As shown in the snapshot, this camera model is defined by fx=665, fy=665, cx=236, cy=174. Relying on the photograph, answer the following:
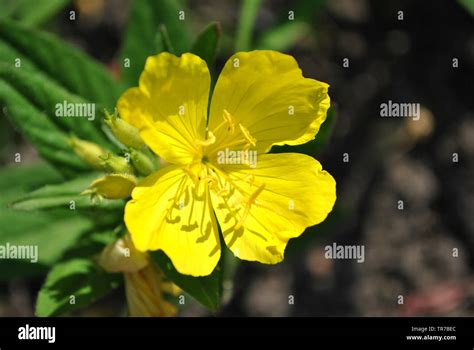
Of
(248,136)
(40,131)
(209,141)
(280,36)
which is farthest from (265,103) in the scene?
(280,36)

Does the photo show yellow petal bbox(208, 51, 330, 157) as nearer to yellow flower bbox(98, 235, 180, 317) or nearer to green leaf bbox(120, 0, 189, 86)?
yellow flower bbox(98, 235, 180, 317)

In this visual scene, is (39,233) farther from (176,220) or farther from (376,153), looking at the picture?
(376,153)

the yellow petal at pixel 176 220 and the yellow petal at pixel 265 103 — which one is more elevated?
the yellow petal at pixel 265 103

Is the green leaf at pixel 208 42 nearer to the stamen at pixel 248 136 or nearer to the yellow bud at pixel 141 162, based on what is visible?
the stamen at pixel 248 136

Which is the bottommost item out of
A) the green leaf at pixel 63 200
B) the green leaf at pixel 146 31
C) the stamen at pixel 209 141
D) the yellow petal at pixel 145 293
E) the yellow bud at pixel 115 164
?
the yellow petal at pixel 145 293

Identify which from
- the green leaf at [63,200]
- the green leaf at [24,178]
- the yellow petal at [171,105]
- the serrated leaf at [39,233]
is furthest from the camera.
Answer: the green leaf at [24,178]

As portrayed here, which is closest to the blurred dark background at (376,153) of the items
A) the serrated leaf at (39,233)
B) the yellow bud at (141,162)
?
the serrated leaf at (39,233)
